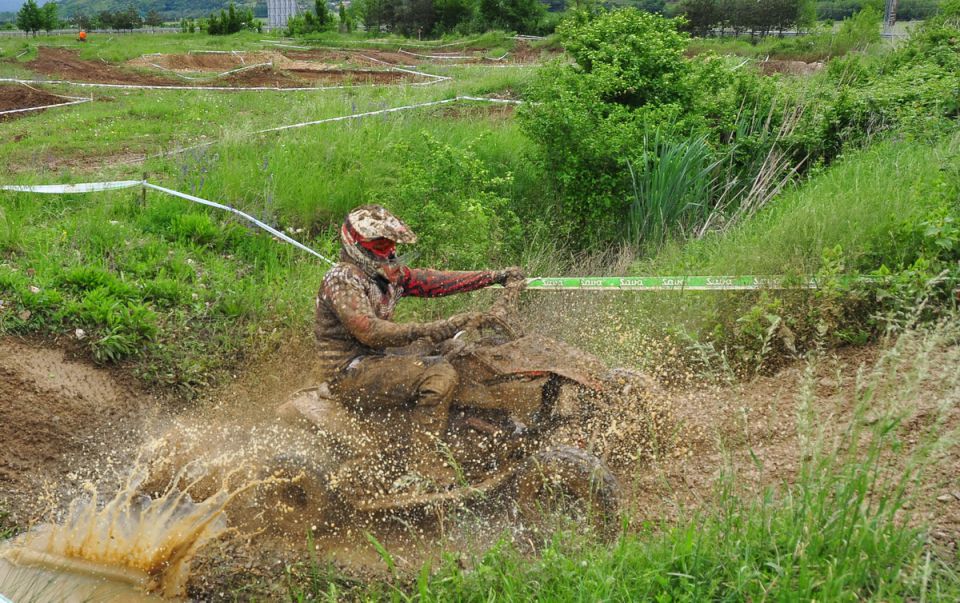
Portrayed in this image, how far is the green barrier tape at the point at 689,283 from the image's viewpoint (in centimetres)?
588

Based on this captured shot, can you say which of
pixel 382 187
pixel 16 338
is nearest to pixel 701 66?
pixel 382 187

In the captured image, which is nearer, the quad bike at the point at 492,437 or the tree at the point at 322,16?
the quad bike at the point at 492,437

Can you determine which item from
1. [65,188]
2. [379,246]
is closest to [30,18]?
[65,188]

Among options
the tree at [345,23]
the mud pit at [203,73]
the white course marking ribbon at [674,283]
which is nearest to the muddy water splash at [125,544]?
the white course marking ribbon at [674,283]

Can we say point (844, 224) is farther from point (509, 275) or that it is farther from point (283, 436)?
point (283, 436)

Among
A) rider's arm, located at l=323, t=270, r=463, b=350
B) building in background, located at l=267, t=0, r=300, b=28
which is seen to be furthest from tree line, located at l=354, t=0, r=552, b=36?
rider's arm, located at l=323, t=270, r=463, b=350

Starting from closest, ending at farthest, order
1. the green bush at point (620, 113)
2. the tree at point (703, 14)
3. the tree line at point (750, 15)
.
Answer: the green bush at point (620, 113)
the tree line at point (750, 15)
the tree at point (703, 14)

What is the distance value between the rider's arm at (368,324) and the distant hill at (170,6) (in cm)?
11587

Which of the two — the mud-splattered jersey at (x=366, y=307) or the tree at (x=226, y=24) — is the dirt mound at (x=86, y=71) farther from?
the tree at (x=226, y=24)

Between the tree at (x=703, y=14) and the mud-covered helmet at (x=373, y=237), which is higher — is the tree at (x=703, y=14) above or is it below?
above

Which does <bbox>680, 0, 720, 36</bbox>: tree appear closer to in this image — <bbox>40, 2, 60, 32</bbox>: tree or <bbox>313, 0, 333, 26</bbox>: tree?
<bbox>313, 0, 333, 26</bbox>: tree

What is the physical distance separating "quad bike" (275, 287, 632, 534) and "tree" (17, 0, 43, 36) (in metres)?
47.3

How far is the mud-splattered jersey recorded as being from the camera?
4484 mm

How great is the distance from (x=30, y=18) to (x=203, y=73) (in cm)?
2868
